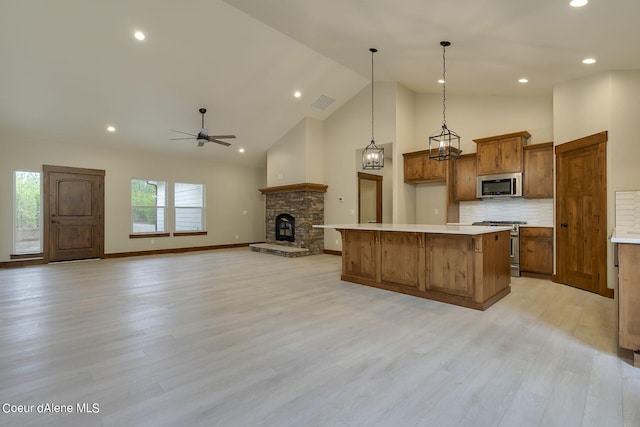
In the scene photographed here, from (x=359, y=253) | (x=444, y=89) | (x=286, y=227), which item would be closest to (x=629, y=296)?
(x=359, y=253)

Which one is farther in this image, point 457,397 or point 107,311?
point 107,311

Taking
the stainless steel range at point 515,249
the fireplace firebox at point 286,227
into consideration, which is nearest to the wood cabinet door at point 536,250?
the stainless steel range at point 515,249

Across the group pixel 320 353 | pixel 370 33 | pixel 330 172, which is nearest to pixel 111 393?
pixel 320 353

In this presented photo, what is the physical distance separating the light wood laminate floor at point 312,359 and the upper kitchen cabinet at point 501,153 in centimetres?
229

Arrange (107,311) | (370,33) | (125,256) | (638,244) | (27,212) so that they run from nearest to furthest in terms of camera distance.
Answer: (638,244) < (107,311) < (370,33) < (27,212) < (125,256)

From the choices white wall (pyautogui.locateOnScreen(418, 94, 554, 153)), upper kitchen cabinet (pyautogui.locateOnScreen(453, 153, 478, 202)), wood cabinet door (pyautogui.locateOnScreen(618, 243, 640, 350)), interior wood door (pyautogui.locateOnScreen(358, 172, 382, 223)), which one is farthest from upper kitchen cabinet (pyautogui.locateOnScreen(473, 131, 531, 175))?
wood cabinet door (pyautogui.locateOnScreen(618, 243, 640, 350))

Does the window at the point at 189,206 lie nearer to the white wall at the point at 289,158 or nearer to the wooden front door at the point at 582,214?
the white wall at the point at 289,158

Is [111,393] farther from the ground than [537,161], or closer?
closer

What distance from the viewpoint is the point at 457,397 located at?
2023 mm

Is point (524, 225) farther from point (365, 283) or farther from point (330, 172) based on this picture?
point (330, 172)

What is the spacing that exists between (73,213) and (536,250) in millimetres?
9566

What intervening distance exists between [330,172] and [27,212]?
6857mm

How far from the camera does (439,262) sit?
13.5 feet

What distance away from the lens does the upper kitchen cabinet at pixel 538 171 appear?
17.8 feet
